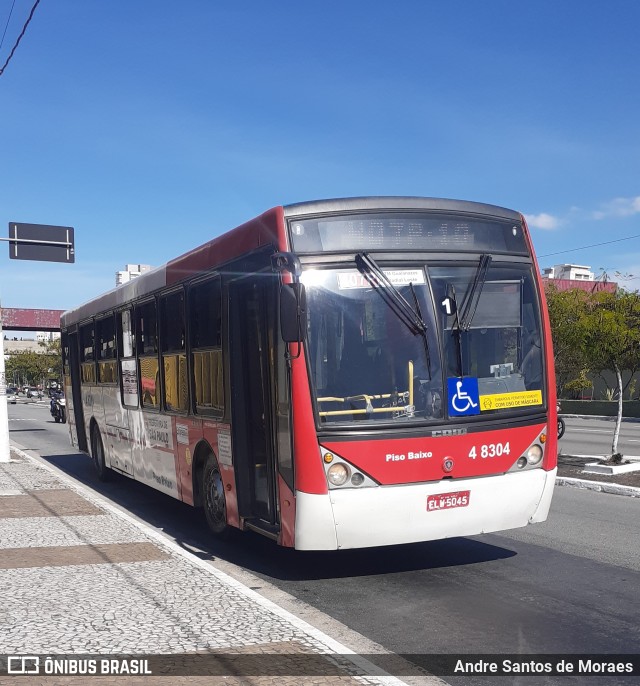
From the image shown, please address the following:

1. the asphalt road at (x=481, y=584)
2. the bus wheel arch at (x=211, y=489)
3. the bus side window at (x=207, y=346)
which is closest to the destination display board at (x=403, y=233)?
the bus side window at (x=207, y=346)

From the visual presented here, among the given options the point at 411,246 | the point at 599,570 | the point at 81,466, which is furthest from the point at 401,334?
the point at 81,466

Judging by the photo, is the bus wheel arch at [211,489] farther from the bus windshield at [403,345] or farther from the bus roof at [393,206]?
the bus roof at [393,206]

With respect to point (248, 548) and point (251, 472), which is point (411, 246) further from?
point (248, 548)

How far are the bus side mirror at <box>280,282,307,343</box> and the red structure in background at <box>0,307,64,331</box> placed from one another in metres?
61.1

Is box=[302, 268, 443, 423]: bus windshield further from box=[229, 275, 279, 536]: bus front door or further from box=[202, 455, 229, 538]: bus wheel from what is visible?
box=[202, 455, 229, 538]: bus wheel

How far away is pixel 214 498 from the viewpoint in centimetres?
888

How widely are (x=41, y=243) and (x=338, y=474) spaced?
1386 centimetres

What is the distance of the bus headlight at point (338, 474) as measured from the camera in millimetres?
6609

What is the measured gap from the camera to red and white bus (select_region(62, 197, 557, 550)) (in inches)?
262

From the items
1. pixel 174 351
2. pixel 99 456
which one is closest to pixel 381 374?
pixel 174 351

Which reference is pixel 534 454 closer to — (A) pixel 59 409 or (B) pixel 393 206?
(B) pixel 393 206

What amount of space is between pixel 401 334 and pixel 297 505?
163 cm

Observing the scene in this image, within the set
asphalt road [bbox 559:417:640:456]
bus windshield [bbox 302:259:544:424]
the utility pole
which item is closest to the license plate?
bus windshield [bbox 302:259:544:424]

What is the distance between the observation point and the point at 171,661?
4.98 metres
